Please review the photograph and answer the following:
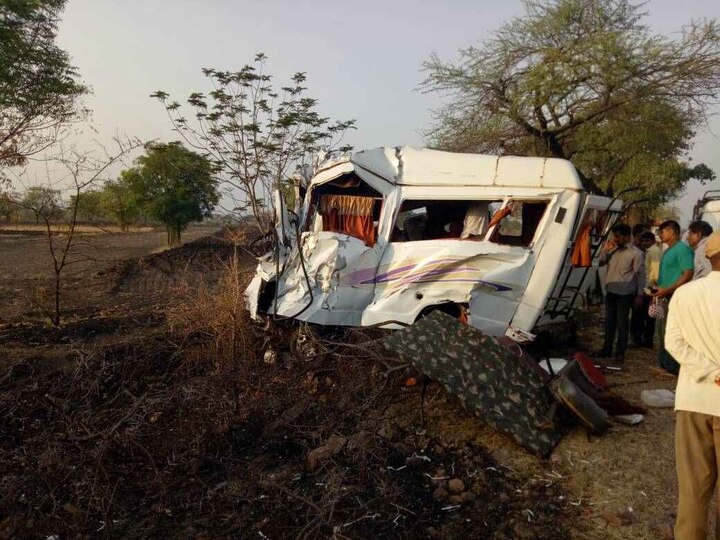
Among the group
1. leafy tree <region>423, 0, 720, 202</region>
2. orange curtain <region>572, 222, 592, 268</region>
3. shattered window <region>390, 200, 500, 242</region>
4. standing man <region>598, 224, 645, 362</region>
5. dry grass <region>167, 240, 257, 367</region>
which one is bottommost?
dry grass <region>167, 240, 257, 367</region>

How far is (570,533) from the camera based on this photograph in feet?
10.6

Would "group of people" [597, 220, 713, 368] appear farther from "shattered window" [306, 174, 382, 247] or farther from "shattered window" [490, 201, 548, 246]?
"shattered window" [306, 174, 382, 247]

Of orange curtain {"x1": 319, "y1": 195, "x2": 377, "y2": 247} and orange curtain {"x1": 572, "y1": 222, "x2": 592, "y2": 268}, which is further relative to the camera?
orange curtain {"x1": 319, "y1": 195, "x2": 377, "y2": 247}

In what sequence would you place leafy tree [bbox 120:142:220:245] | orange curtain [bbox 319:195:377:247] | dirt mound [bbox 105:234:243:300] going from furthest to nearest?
leafy tree [bbox 120:142:220:245] < dirt mound [bbox 105:234:243:300] < orange curtain [bbox 319:195:377:247]

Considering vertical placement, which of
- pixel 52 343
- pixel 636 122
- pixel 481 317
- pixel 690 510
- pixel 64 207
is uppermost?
pixel 636 122

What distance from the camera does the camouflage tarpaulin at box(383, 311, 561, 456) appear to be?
13.9ft

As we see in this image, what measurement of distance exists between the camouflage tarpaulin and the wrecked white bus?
34.9 inches

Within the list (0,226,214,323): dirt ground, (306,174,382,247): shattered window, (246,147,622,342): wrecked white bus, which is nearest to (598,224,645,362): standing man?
(246,147,622,342): wrecked white bus

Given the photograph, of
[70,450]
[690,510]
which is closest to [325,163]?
[70,450]

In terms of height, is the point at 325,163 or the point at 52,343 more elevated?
the point at 325,163

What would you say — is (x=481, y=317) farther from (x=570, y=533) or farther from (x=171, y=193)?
(x=171, y=193)

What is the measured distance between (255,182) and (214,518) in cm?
850

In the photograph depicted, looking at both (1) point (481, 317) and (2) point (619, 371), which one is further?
(2) point (619, 371)

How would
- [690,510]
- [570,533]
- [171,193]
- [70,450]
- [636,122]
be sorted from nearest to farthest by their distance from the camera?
[690,510] → [570,533] → [70,450] → [636,122] → [171,193]
